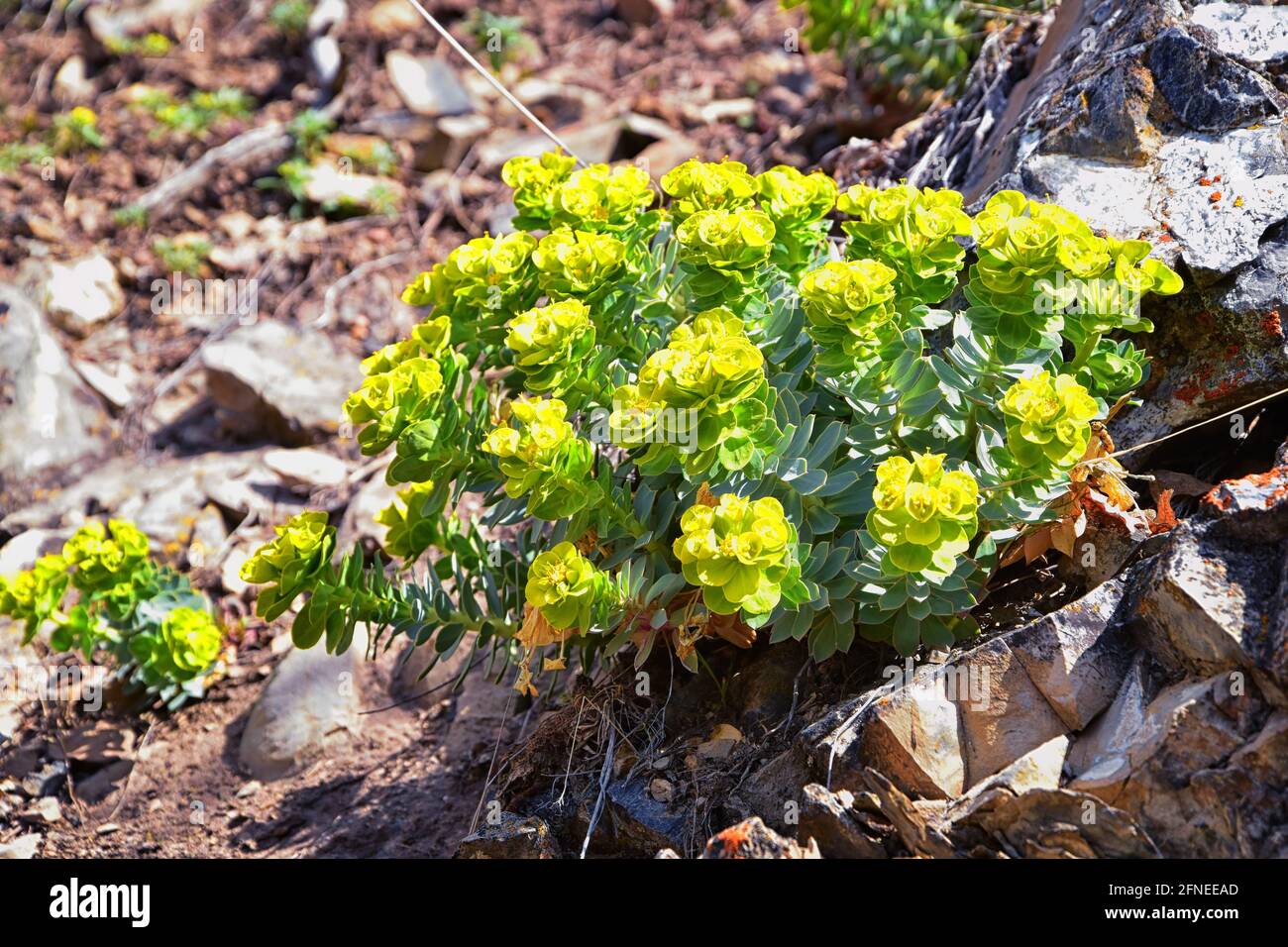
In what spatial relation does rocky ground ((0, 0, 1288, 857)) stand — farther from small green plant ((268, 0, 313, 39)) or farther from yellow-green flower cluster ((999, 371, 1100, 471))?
yellow-green flower cluster ((999, 371, 1100, 471))

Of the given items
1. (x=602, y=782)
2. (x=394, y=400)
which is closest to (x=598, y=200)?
(x=394, y=400)

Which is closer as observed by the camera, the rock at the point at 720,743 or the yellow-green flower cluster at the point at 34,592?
the rock at the point at 720,743

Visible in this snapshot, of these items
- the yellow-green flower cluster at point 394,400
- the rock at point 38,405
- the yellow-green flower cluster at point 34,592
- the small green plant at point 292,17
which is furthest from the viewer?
the small green plant at point 292,17

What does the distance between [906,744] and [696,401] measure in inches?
35.0

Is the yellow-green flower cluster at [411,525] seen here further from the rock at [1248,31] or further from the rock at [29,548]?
the rock at [1248,31]

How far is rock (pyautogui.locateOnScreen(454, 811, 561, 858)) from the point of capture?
8.69 ft

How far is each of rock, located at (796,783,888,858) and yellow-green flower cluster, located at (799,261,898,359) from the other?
96 cm

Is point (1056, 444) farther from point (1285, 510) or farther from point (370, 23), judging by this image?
point (370, 23)

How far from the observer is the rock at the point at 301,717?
379cm

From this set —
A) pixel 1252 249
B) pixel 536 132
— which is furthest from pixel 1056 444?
pixel 536 132

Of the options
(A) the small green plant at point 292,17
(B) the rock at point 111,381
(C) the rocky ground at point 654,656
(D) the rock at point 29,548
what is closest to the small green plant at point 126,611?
(C) the rocky ground at point 654,656

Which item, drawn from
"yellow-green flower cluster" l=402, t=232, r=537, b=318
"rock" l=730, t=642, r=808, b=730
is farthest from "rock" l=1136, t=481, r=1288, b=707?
"yellow-green flower cluster" l=402, t=232, r=537, b=318

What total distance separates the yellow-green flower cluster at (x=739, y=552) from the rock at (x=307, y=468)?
297 centimetres

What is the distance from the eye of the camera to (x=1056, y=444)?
222cm
